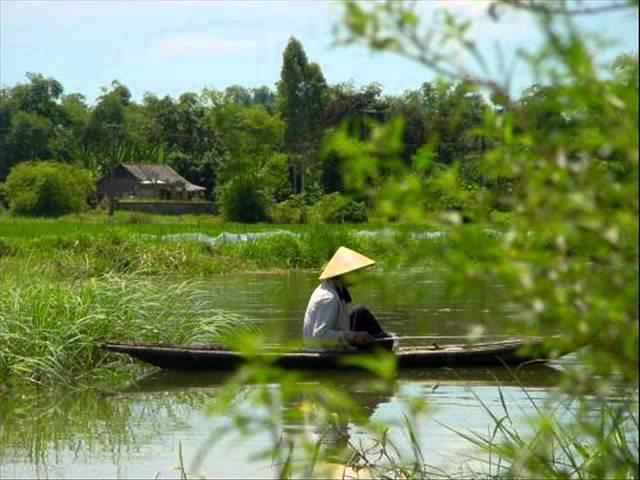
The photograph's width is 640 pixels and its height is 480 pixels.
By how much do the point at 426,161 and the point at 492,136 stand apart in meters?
0.36

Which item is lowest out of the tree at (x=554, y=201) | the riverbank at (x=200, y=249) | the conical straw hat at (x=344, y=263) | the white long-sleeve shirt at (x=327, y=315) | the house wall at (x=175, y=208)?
the house wall at (x=175, y=208)

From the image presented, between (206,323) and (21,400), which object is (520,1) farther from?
(206,323)

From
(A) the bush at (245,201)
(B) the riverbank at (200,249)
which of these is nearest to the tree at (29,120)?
(A) the bush at (245,201)

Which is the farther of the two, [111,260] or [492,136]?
[111,260]

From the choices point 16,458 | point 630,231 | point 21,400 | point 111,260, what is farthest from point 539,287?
point 111,260

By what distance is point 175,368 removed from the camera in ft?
33.1

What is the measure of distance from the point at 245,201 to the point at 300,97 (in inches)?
761

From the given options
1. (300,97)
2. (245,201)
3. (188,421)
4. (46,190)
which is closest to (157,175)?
(300,97)

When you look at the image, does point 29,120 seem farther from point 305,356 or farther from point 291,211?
point 305,356

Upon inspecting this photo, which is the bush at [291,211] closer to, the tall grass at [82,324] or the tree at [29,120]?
the tree at [29,120]

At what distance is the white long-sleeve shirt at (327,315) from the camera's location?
373 inches

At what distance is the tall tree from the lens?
61.3 meters

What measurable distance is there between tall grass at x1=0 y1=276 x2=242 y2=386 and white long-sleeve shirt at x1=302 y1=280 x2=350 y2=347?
3.07 feet

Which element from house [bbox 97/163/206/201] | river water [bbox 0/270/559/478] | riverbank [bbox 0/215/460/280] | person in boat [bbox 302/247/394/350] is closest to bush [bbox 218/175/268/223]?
house [bbox 97/163/206/201]
